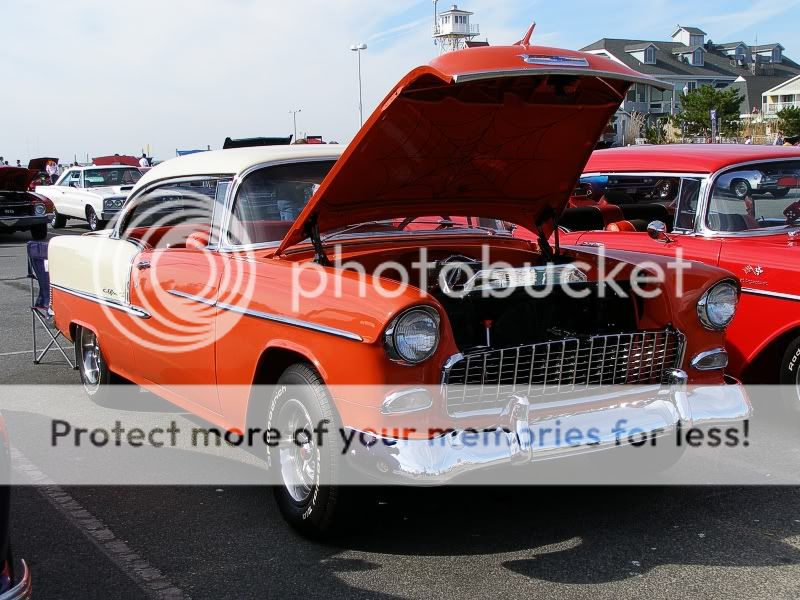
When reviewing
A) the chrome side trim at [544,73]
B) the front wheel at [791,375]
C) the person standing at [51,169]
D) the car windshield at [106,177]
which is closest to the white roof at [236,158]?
the chrome side trim at [544,73]

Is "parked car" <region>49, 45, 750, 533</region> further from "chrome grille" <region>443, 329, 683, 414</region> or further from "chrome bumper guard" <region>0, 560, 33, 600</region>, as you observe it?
"chrome bumper guard" <region>0, 560, 33, 600</region>

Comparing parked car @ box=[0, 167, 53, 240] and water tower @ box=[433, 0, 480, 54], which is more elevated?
water tower @ box=[433, 0, 480, 54]

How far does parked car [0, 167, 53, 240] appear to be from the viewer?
19047mm

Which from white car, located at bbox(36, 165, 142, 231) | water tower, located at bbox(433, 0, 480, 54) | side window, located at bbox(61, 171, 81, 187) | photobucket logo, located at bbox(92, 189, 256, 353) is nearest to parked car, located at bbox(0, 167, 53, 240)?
white car, located at bbox(36, 165, 142, 231)

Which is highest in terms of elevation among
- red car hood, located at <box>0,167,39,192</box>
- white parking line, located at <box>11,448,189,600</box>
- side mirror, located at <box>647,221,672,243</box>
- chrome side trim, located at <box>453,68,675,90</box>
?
red car hood, located at <box>0,167,39,192</box>

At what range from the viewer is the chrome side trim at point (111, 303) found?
16.4 feet

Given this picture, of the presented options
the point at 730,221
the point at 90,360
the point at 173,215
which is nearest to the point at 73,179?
the point at 90,360

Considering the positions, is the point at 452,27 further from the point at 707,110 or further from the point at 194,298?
the point at 194,298

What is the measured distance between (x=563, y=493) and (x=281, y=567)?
1439mm

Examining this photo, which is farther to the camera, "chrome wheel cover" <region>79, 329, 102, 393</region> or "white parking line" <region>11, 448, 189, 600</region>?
"chrome wheel cover" <region>79, 329, 102, 393</region>

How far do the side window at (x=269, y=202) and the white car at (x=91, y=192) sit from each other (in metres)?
16.5

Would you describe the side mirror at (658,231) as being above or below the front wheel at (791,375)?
above

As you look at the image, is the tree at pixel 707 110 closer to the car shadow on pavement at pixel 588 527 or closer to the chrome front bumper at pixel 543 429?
the car shadow on pavement at pixel 588 527

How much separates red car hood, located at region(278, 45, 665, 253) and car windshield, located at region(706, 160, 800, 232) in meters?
1.52
